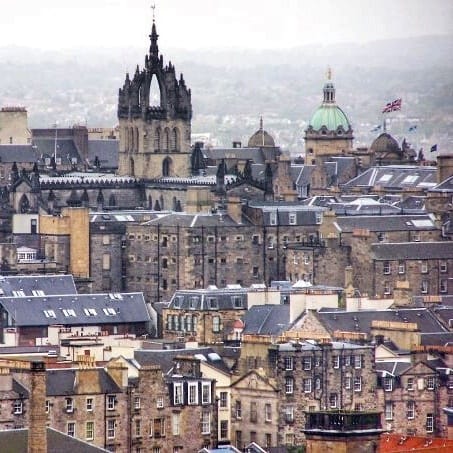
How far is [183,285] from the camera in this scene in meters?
142

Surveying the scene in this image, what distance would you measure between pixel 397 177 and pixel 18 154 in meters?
21.2

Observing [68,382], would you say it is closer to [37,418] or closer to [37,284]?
[37,418]

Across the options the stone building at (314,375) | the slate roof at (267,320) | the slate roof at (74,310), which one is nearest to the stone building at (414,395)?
the stone building at (314,375)

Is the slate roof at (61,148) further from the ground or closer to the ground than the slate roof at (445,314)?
further from the ground

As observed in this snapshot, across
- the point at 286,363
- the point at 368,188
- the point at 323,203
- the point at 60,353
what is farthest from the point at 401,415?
the point at 368,188

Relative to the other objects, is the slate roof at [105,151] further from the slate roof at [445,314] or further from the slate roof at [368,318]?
the slate roof at [368,318]

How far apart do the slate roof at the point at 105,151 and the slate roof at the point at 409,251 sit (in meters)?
42.4

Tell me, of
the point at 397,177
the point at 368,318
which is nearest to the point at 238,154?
the point at 397,177

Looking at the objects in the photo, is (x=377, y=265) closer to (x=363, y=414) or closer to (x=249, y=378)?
(x=249, y=378)

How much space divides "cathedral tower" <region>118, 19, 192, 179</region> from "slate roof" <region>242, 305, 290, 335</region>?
47933mm

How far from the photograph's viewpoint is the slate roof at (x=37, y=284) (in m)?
128

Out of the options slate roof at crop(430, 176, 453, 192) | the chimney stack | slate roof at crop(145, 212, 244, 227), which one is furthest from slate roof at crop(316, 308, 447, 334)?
slate roof at crop(430, 176, 453, 192)

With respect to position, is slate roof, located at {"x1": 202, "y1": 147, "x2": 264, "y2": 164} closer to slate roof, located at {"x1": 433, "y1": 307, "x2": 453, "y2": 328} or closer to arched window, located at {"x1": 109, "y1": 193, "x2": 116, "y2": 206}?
arched window, located at {"x1": 109, "y1": 193, "x2": 116, "y2": 206}

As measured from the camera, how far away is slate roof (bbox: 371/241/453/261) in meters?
138
